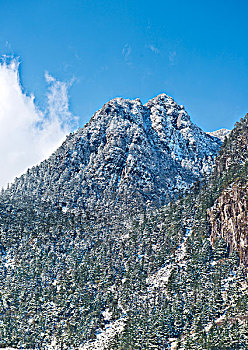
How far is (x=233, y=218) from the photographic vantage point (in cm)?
16675

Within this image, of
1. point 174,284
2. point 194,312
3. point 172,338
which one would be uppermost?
point 174,284

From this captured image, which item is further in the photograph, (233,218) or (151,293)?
(233,218)

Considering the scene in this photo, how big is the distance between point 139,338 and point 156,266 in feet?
193

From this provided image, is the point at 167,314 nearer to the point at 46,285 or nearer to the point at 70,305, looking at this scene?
the point at 70,305

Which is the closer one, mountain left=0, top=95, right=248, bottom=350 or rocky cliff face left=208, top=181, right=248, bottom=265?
mountain left=0, top=95, right=248, bottom=350

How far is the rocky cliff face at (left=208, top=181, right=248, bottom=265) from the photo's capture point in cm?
15725

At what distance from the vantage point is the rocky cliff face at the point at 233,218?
516 ft

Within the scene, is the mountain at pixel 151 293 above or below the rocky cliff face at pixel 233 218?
below

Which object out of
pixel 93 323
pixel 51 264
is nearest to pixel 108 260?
pixel 51 264

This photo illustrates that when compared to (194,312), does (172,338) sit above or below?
below

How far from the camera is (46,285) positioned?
182875 millimetres

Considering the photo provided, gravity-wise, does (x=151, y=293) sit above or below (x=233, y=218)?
below

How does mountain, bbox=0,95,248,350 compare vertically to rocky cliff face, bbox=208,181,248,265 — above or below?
below

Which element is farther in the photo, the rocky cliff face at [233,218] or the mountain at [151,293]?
the rocky cliff face at [233,218]
